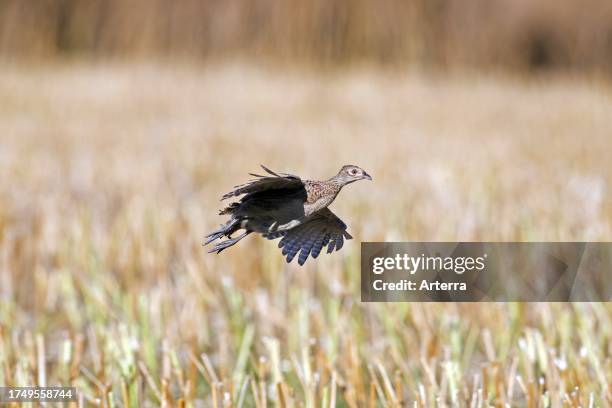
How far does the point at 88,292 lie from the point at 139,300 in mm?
251

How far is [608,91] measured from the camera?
8.63 meters

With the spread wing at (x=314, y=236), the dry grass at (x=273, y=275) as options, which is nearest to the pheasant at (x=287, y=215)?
the spread wing at (x=314, y=236)

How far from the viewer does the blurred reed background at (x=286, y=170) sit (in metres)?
1.91

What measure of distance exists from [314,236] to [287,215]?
41 millimetres

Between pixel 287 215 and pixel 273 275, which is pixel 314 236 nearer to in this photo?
pixel 287 215

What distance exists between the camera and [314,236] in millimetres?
813

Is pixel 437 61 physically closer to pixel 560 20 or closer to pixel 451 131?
pixel 560 20

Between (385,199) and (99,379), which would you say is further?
(385,199)

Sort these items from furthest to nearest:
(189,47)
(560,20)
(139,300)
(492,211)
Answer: (560,20) → (189,47) → (492,211) → (139,300)

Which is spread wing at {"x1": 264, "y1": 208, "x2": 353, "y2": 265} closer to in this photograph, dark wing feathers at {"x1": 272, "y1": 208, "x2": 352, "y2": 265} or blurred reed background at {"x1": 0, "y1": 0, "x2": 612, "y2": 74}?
dark wing feathers at {"x1": 272, "y1": 208, "x2": 352, "y2": 265}

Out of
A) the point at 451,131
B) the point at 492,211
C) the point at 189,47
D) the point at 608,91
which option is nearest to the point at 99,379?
the point at 492,211

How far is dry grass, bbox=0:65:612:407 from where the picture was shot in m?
1.77

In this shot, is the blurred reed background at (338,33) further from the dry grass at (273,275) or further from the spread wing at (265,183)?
the spread wing at (265,183)

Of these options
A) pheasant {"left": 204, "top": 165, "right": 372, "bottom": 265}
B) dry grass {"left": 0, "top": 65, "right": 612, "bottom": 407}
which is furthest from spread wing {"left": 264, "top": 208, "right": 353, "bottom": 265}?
dry grass {"left": 0, "top": 65, "right": 612, "bottom": 407}
